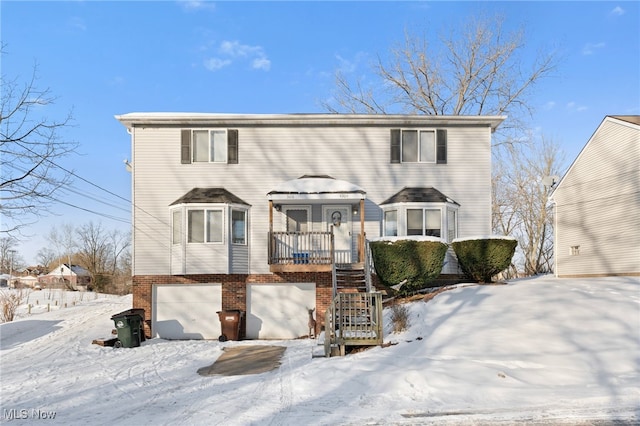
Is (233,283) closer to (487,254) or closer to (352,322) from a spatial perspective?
(352,322)

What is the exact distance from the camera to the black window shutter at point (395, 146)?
677 inches

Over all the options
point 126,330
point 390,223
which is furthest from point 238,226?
point 390,223

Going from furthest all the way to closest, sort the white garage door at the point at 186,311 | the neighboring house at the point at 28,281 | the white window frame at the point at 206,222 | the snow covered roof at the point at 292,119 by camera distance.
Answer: the neighboring house at the point at 28,281
the snow covered roof at the point at 292,119
the white garage door at the point at 186,311
the white window frame at the point at 206,222

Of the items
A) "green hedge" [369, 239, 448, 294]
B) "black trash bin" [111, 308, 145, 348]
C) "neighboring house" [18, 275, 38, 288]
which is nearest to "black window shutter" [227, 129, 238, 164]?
"black trash bin" [111, 308, 145, 348]

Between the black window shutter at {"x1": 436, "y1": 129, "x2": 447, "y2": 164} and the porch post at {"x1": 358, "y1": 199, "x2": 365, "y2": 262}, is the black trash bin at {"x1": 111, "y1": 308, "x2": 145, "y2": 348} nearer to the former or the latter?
Result: the porch post at {"x1": 358, "y1": 199, "x2": 365, "y2": 262}

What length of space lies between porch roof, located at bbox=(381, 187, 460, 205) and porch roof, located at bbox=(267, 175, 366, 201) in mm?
1454

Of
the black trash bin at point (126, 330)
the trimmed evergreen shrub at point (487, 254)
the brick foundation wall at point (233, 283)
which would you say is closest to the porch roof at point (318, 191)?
the brick foundation wall at point (233, 283)

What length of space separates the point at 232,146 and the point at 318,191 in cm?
375

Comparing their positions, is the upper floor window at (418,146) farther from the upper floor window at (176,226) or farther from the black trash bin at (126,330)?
the black trash bin at (126,330)

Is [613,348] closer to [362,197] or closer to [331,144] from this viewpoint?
[362,197]

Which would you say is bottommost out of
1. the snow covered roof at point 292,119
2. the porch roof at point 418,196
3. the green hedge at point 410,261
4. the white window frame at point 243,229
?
the green hedge at point 410,261

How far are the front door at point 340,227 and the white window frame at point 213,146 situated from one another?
411cm

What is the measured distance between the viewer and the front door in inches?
657

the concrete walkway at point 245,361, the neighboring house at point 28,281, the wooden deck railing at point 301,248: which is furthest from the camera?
the neighboring house at point 28,281
